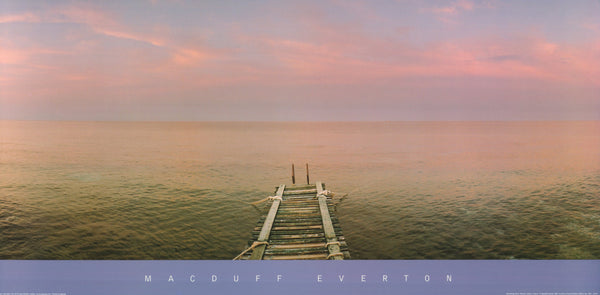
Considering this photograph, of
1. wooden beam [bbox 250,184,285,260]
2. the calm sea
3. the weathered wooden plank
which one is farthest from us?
the weathered wooden plank

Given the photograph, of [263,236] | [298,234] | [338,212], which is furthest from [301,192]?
[263,236]

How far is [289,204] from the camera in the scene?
36.5 ft

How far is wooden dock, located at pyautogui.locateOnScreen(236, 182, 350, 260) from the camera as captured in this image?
6590mm

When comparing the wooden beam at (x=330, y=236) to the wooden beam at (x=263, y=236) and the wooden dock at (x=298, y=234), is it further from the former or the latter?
the wooden beam at (x=263, y=236)

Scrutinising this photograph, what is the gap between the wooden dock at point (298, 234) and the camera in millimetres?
6590

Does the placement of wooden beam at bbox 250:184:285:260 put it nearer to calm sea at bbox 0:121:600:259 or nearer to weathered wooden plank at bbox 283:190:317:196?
calm sea at bbox 0:121:600:259

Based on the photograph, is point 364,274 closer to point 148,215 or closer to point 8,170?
point 148,215

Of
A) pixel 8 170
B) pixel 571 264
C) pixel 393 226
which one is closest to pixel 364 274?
pixel 571 264

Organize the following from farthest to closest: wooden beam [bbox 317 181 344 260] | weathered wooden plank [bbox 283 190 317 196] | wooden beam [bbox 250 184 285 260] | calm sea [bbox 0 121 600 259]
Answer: weathered wooden plank [bbox 283 190 317 196] < calm sea [bbox 0 121 600 259] < wooden beam [bbox 250 184 285 260] < wooden beam [bbox 317 181 344 260]

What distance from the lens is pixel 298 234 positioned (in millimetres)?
7914

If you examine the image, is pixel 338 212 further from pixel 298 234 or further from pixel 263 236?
pixel 263 236

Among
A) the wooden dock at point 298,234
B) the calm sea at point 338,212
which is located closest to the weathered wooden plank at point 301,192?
the wooden dock at point 298,234

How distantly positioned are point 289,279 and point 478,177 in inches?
723

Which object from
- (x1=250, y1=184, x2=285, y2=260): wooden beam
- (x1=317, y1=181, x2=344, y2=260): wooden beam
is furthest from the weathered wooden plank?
(x1=250, y1=184, x2=285, y2=260): wooden beam
